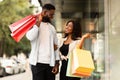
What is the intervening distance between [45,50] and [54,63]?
187 mm

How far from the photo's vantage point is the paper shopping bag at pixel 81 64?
3502mm

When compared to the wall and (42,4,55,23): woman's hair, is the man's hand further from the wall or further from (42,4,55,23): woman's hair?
the wall

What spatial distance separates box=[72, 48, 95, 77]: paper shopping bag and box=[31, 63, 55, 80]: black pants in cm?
36

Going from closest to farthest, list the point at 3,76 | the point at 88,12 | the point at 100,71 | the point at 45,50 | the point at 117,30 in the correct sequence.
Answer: the point at 45,50 → the point at 117,30 → the point at 100,71 → the point at 88,12 → the point at 3,76

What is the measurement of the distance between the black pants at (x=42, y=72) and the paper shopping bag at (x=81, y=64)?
36 cm

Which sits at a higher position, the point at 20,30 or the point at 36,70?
the point at 20,30

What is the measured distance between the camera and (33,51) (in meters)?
3.77

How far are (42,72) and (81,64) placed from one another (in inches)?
19.4

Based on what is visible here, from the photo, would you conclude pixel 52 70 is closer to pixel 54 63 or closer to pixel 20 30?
pixel 54 63

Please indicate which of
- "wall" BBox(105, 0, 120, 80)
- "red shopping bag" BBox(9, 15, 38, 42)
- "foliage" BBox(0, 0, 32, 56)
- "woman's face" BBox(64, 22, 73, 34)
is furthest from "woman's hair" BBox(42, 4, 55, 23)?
"foliage" BBox(0, 0, 32, 56)

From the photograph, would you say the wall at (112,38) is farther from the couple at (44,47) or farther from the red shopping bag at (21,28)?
the red shopping bag at (21,28)

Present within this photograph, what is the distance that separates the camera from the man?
12.3ft

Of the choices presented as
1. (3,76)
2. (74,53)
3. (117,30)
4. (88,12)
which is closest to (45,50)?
(74,53)

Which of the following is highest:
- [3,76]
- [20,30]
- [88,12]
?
[88,12]
